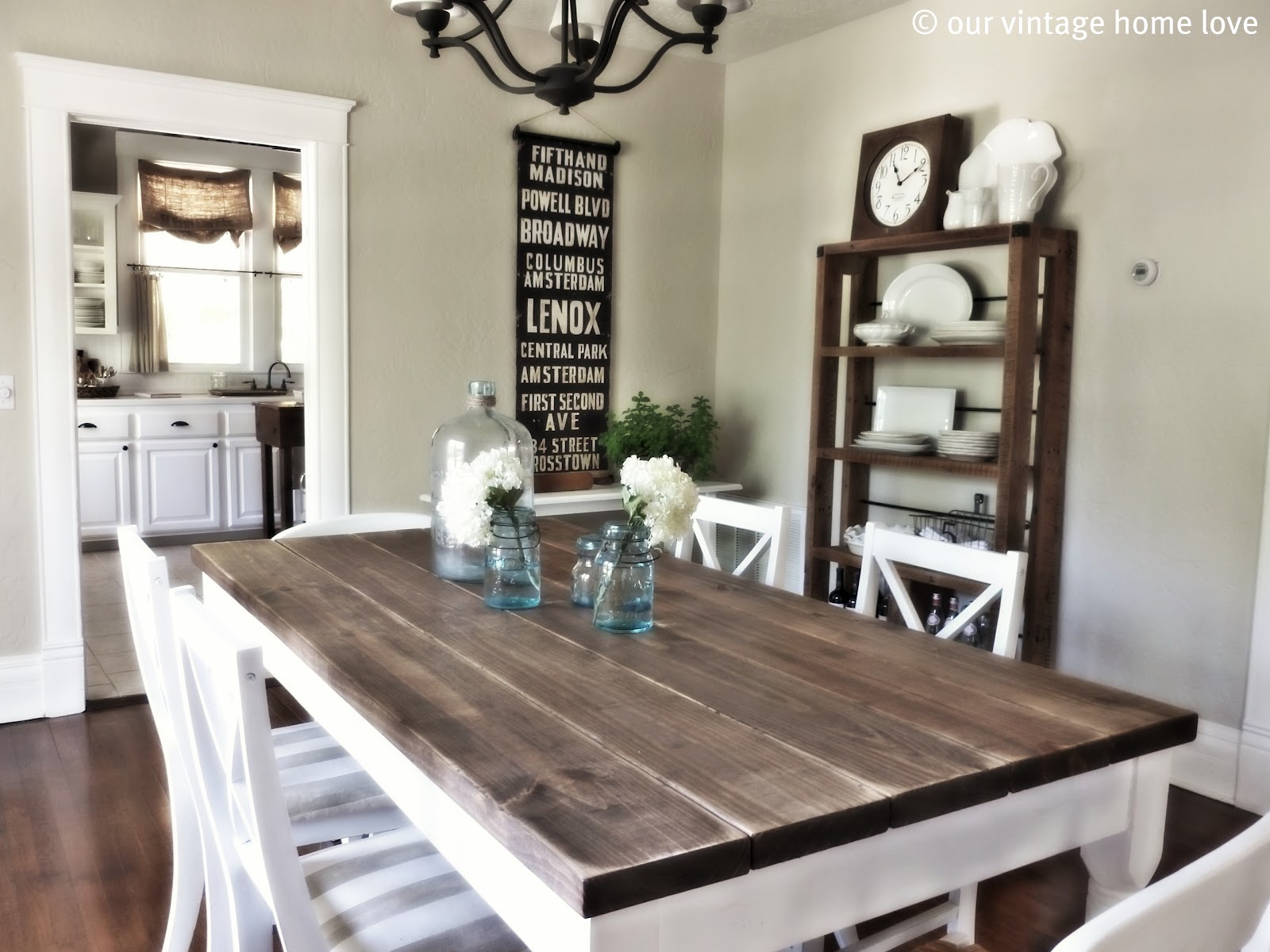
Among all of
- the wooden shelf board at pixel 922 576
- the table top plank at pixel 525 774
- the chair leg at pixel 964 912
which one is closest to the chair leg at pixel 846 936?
the chair leg at pixel 964 912

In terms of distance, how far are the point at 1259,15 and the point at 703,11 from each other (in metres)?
1.68

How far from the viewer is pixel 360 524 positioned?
2.76m

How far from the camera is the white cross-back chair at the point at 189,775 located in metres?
1.59

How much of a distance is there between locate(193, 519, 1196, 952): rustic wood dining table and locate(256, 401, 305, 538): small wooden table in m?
3.92

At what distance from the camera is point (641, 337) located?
4.52m

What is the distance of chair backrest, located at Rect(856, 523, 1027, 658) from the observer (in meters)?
1.93

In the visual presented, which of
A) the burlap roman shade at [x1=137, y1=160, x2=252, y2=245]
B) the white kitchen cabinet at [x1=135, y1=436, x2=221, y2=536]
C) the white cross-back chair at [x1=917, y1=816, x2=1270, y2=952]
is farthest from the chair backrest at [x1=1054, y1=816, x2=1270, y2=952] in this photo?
the burlap roman shade at [x1=137, y1=160, x2=252, y2=245]

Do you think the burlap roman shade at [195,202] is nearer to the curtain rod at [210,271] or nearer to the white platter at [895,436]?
the curtain rod at [210,271]

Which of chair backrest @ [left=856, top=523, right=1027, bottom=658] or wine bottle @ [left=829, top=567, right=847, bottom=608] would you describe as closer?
chair backrest @ [left=856, top=523, right=1027, bottom=658]

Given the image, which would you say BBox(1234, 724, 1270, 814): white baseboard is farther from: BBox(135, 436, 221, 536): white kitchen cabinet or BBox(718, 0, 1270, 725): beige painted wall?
BBox(135, 436, 221, 536): white kitchen cabinet

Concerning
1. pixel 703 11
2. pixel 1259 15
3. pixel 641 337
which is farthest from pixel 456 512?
pixel 641 337

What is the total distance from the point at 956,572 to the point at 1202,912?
1.39 metres

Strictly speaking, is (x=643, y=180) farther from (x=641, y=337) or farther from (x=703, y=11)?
(x=703, y=11)

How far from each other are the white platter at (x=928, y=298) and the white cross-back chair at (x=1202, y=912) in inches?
112
